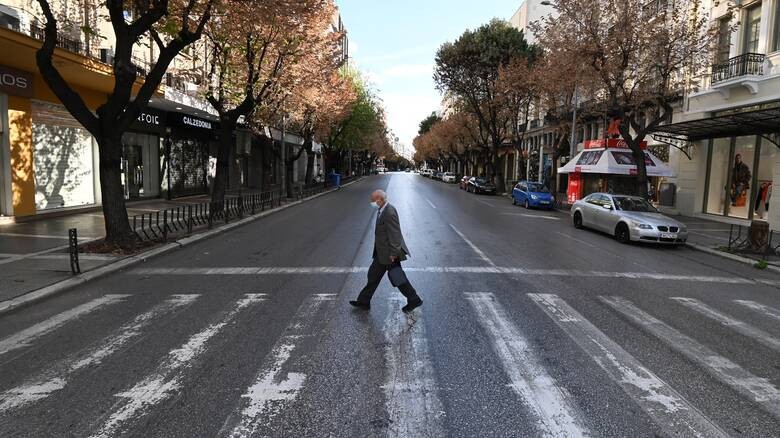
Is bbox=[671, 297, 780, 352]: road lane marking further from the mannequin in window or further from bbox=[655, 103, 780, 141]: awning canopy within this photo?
the mannequin in window

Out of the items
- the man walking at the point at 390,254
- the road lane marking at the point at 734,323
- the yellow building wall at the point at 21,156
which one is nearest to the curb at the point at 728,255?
the road lane marking at the point at 734,323

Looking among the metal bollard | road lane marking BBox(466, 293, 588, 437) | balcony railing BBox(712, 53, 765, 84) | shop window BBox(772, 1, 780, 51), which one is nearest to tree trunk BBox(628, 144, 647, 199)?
balcony railing BBox(712, 53, 765, 84)

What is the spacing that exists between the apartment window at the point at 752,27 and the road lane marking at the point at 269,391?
2205cm

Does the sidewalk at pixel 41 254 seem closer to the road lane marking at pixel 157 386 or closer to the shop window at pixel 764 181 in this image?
the road lane marking at pixel 157 386

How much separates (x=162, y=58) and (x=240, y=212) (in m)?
7.91

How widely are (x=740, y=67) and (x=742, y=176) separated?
4387 millimetres

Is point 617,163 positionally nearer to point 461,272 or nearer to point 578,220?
point 578,220

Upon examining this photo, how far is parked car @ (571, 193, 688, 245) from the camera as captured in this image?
13.8 m

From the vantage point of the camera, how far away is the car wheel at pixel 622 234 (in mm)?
14312

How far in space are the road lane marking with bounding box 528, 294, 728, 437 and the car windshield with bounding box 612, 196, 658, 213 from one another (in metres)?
9.98

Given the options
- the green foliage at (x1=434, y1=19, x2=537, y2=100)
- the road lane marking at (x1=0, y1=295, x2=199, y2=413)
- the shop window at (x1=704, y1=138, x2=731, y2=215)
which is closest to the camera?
the road lane marking at (x1=0, y1=295, x2=199, y2=413)

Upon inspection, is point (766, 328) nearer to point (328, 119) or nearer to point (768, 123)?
point (768, 123)

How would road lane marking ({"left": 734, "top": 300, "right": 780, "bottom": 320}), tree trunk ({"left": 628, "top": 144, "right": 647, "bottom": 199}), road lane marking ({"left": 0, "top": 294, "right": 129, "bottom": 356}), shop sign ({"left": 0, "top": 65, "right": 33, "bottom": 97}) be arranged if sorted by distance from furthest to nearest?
1. tree trunk ({"left": 628, "top": 144, "right": 647, "bottom": 199})
2. shop sign ({"left": 0, "top": 65, "right": 33, "bottom": 97})
3. road lane marking ({"left": 734, "top": 300, "right": 780, "bottom": 320})
4. road lane marking ({"left": 0, "top": 294, "right": 129, "bottom": 356})

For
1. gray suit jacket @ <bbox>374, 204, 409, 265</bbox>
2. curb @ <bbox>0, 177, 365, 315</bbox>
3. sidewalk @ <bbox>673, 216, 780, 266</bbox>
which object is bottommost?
curb @ <bbox>0, 177, 365, 315</bbox>
